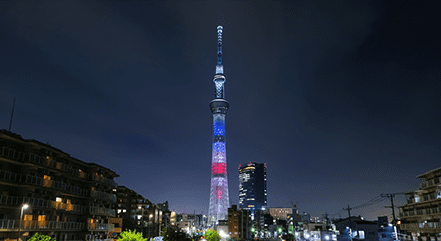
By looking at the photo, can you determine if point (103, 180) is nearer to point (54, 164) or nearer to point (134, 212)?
point (54, 164)

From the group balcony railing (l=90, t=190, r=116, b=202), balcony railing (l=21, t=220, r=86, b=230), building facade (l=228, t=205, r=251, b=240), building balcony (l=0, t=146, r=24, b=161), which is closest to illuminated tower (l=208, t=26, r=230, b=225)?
building facade (l=228, t=205, r=251, b=240)

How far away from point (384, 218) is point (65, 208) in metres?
145

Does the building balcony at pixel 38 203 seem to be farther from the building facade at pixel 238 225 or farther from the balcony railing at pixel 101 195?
the building facade at pixel 238 225

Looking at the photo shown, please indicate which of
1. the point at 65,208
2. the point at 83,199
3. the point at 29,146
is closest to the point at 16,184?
the point at 29,146

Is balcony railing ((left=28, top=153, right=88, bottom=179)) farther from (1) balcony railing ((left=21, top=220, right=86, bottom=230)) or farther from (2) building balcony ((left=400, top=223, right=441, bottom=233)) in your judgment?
(2) building balcony ((left=400, top=223, right=441, bottom=233))

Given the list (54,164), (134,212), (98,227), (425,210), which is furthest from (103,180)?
(425,210)

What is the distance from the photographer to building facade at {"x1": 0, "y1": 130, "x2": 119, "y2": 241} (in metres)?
31.5

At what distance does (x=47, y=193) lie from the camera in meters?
36.9

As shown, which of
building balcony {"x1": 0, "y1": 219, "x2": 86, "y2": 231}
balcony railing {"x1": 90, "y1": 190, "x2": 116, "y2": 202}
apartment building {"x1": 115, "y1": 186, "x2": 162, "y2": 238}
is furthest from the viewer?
apartment building {"x1": 115, "y1": 186, "x2": 162, "y2": 238}

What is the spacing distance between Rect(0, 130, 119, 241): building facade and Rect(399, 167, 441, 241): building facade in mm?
43633

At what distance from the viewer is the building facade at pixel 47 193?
31500 mm

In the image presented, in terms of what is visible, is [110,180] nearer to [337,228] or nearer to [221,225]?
[337,228]

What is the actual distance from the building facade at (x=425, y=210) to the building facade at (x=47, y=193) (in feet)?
143

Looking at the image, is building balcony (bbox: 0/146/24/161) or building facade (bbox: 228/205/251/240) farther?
building facade (bbox: 228/205/251/240)
